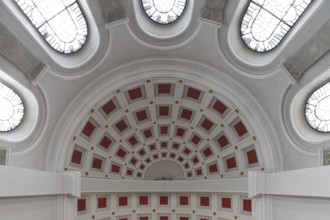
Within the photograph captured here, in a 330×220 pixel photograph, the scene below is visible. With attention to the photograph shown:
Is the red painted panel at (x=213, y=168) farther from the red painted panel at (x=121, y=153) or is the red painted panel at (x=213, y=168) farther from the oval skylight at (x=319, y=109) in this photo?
the oval skylight at (x=319, y=109)

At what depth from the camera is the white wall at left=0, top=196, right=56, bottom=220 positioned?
9711 mm

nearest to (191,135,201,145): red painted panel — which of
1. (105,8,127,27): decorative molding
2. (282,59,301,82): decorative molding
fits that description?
(282,59,301,82): decorative molding

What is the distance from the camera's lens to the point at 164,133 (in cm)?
1636

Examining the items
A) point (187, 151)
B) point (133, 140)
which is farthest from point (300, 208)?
point (133, 140)

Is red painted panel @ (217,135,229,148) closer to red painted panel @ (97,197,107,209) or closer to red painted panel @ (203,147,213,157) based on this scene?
red painted panel @ (203,147,213,157)

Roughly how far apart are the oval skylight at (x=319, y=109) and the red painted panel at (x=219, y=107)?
11.2 ft

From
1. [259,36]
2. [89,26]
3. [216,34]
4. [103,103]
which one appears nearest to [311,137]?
[259,36]

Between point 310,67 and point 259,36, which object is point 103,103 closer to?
point 259,36

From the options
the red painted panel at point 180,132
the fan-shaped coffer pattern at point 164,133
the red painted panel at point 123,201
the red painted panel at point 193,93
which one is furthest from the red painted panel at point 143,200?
the red painted panel at point 193,93

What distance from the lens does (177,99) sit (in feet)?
47.5

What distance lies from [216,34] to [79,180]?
8.12 meters

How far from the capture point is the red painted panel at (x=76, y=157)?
557 inches

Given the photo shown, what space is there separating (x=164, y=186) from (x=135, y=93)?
583 centimetres

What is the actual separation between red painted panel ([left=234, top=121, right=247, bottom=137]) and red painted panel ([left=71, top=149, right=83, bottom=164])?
7.23m
